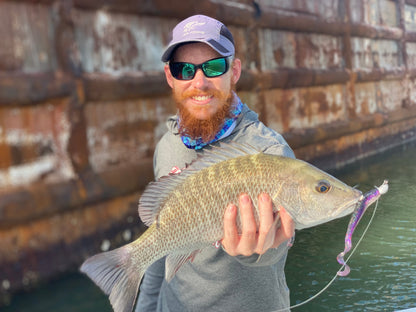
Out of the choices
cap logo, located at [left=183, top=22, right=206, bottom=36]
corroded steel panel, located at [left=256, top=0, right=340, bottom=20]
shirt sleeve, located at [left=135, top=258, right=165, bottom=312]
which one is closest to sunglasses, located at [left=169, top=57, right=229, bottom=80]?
cap logo, located at [left=183, top=22, right=206, bottom=36]

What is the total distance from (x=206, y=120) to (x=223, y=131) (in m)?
0.12

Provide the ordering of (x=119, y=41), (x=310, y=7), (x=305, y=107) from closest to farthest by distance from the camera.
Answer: (x=119, y=41), (x=305, y=107), (x=310, y=7)

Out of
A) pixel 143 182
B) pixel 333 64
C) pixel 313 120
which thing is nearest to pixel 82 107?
pixel 143 182

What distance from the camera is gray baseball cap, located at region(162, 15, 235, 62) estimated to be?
7.59 feet

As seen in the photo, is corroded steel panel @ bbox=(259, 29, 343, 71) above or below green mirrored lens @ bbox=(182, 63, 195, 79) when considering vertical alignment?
above

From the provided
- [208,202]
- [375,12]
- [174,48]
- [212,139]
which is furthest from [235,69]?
[375,12]

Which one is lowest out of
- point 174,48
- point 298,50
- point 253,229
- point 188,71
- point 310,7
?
point 253,229

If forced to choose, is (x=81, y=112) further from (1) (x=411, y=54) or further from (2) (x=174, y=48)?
(1) (x=411, y=54)

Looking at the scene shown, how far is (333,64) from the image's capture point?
1158 centimetres

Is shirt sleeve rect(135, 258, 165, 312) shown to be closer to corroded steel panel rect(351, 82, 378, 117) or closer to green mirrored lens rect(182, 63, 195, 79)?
green mirrored lens rect(182, 63, 195, 79)

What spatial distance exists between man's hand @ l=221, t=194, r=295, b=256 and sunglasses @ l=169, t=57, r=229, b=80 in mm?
777

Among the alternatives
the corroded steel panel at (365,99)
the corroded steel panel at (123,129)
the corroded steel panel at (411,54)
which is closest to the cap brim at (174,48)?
the corroded steel panel at (123,129)

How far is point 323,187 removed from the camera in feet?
6.25

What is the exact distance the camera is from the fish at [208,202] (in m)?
1.90
